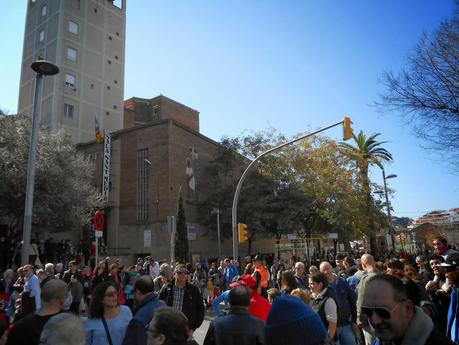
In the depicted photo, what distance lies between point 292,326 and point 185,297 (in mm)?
3801

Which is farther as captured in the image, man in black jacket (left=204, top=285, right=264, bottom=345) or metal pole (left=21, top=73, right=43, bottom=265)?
metal pole (left=21, top=73, right=43, bottom=265)

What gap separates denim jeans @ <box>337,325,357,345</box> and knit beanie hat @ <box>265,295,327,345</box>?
353 centimetres

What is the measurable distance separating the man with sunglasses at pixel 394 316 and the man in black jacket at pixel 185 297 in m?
4.00

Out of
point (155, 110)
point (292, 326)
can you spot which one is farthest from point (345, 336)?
point (155, 110)

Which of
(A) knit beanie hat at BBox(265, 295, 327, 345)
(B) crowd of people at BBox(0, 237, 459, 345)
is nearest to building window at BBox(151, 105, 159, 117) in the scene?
(B) crowd of people at BBox(0, 237, 459, 345)

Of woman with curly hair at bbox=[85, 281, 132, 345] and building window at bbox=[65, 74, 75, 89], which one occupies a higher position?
building window at bbox=[65, 74, 75, 89]

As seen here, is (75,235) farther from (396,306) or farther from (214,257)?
(396,306)

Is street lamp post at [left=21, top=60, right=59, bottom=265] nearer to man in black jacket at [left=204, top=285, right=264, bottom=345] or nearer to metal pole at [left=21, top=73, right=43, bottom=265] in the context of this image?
metal pole at [left=21, top=73, right=43, bottom=265]

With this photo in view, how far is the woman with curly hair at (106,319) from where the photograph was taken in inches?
159

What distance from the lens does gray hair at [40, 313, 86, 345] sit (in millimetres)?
2832

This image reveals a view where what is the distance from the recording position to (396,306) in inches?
81.1

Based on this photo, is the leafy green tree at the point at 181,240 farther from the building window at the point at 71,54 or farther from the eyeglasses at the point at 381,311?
the eyeglasses at the point at 381,311

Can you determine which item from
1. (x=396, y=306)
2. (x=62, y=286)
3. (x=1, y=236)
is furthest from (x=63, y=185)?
(x=396, y=306)

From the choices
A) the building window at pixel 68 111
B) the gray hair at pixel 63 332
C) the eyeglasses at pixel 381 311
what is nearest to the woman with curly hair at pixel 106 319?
the gray hair at pixel 63 332
